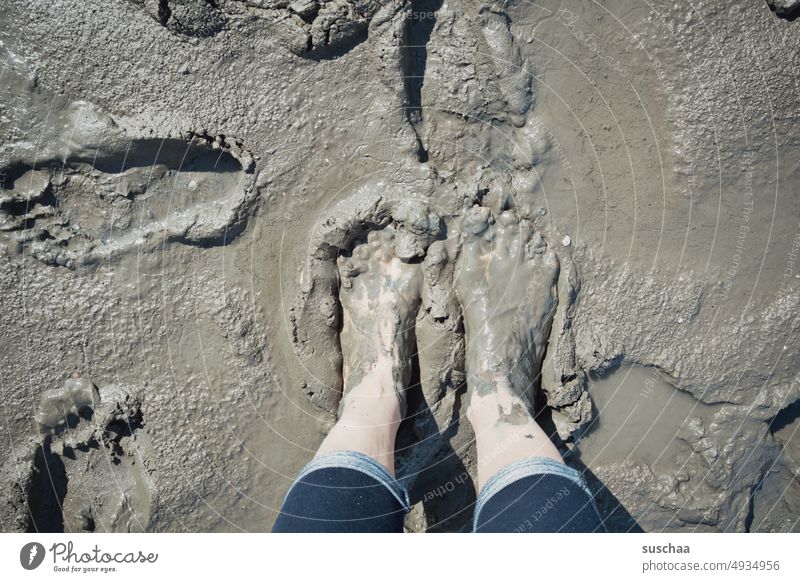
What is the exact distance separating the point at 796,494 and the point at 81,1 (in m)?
3.42

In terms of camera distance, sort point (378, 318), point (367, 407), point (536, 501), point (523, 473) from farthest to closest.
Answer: point (378, 318) < point (367, 407) < point (523, 473) < point (536, 501)

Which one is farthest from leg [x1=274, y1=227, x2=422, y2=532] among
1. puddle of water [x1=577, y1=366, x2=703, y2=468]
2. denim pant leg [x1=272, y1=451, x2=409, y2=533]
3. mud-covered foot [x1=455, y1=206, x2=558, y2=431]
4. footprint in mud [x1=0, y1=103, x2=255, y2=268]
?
puddle of water [x1=577, y1=366, x2=703, y2=468]

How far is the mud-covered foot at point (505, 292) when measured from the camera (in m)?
2.22

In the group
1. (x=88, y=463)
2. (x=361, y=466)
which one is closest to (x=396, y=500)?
(x=361, y=466)

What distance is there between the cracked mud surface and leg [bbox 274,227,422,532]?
0.23 ft

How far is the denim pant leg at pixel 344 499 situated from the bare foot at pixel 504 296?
0.51m

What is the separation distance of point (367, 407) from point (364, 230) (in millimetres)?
677

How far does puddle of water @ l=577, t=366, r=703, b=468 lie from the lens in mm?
2314

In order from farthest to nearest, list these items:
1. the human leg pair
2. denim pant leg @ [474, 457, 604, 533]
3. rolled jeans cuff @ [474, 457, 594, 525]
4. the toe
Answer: the toe → the human leg pair → rolled jeans cuff @ [474, 457, 594, 525] → denim pant leg @ [474, 457, 604, 533]

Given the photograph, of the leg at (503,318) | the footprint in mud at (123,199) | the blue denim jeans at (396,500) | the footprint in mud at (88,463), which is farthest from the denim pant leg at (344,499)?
the footprint in mud at (123,199)

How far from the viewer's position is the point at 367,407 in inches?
83.4

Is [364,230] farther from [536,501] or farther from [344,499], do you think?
[536,501]

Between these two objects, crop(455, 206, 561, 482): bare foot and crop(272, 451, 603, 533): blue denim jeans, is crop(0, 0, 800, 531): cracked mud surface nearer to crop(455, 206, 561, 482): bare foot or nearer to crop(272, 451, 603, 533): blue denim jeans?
crop(455, 206, 561, 482): bare foot

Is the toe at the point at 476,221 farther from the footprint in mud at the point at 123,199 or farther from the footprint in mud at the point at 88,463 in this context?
the footprint in mud at the point at 88,463
